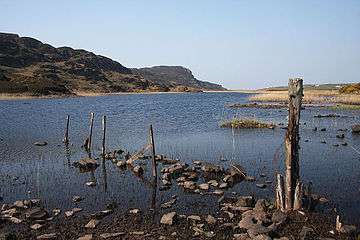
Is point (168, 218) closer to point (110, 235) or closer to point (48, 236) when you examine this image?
point (110, 235)

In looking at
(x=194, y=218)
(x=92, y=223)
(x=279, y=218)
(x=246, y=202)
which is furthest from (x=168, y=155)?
(x=279, y=218)

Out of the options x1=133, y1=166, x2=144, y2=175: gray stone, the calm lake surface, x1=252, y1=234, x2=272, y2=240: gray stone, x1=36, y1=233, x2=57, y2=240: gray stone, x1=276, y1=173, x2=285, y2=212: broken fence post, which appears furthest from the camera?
x1=133, y1=166, x2=144, y2=175: gray stone

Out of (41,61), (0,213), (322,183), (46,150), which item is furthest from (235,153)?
(41,61)

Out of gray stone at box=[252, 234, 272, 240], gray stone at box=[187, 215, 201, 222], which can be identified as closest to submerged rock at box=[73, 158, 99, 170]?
gray stone at box=[187, 215, 201, 222]

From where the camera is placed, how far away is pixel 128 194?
70.9 feet

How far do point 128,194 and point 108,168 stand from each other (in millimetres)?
6725

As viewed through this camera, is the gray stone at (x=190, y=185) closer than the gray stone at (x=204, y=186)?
No

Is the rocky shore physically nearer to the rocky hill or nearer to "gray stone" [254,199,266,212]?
"gray stone" [254,199,266,212]

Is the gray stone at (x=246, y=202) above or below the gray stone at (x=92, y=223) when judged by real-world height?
above

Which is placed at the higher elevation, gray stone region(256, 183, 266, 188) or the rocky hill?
the rocky hill

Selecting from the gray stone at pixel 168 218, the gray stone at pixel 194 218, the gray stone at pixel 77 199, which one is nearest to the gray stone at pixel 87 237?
the gray stone at pixel 168 218

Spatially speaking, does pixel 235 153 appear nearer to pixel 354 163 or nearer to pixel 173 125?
pixel 354 163

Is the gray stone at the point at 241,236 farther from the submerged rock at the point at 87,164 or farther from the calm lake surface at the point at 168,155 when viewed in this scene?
the submerged rock at the point at 87,164

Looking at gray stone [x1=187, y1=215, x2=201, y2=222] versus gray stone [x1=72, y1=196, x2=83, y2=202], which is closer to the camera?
gray stone [x1=187, y1=215, x2=201, y2=222]
